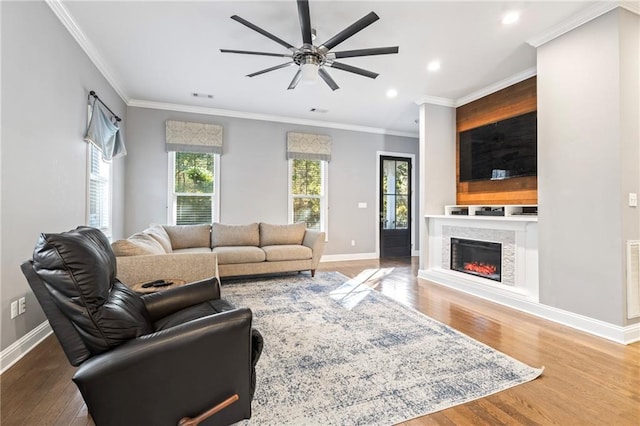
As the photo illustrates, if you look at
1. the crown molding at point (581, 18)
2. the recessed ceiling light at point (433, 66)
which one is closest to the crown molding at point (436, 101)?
the recessed ceiling light at point (433, 66)

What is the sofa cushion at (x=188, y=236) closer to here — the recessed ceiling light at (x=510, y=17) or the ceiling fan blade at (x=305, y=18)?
the ceiling fan blade at (x=305, y=18)

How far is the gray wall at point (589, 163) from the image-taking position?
259 cm

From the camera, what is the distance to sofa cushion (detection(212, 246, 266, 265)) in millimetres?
4336

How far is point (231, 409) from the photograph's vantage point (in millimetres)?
1367

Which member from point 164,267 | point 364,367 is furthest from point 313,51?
point 364,367

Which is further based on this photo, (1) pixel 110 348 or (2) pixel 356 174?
(2) pixel 356 174

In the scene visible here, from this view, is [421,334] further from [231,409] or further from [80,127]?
[80,127]

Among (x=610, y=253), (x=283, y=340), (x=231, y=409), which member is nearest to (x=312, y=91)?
(x=283, y=340)

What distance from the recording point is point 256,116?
224 inches

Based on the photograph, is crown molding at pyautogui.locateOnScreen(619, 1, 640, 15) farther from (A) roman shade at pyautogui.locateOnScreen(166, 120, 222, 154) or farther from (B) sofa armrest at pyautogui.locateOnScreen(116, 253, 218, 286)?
→ (A) roman shade at pyautogui.locateOnScreen(166, 120, 222, 154)

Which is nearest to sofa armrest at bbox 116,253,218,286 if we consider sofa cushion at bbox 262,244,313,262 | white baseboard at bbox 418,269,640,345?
sofa cushion at bbox 262,244,313,262

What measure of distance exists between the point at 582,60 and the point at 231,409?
3907 millimetres

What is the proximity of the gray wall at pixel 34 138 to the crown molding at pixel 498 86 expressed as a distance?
4.95 m

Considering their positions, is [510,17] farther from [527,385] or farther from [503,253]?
[527,385]
